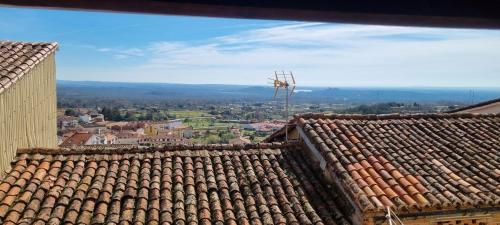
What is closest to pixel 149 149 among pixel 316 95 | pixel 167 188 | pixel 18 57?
pixel 167 188

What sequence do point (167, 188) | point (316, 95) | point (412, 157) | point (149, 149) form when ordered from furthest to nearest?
point (316, 95) < point (149, 149) < point (412, 157) < point (167, 188)

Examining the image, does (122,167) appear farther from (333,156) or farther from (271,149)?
(333,156)

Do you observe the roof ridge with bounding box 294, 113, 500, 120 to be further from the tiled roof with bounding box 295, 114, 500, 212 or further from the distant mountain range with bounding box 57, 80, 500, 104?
the distant mountain range with bounding box 57, 80, 500, 104

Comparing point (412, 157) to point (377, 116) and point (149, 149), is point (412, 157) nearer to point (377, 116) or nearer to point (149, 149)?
point (377, 116)

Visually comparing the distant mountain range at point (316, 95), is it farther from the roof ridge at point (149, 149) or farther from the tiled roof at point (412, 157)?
the roof ridge at point (149, 149)

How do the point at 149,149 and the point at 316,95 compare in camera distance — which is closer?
the point at 149,149

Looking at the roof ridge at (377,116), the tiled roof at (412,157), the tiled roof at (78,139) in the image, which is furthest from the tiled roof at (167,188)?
the tiled roof at (78,139)

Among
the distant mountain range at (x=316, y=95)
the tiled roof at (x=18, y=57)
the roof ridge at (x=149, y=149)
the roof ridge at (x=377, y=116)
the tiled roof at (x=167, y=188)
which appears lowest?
the distant mountain range at (x=316, y=95)
